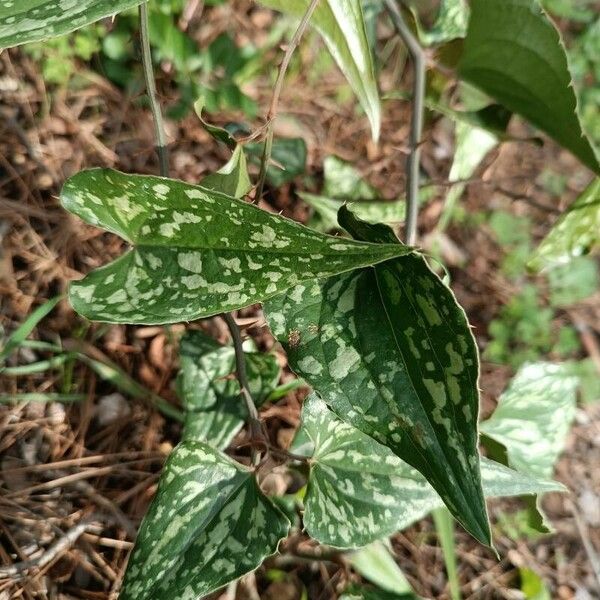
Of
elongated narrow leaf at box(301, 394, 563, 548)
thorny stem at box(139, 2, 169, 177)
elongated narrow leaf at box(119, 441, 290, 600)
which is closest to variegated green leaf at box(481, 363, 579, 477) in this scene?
elongated narrow leaf at box(301, 394, 563, 548)

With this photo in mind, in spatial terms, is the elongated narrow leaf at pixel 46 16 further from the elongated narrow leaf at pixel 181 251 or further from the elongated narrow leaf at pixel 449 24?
the elongated narrow leaf at pixel 449 24

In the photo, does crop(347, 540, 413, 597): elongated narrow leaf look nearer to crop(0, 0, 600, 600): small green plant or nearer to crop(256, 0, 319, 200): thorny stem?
crop(0, 0, 600, 600): small green plant

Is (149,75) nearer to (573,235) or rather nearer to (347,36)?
(347,36)

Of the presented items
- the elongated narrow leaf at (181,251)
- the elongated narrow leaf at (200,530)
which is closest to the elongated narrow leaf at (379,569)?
the elongated narrow leaf at (200,530)

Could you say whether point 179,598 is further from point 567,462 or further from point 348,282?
point 567,462

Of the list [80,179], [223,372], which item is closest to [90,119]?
[223,372]

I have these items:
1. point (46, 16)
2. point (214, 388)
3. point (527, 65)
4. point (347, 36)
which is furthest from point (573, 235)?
point (46, 16)
